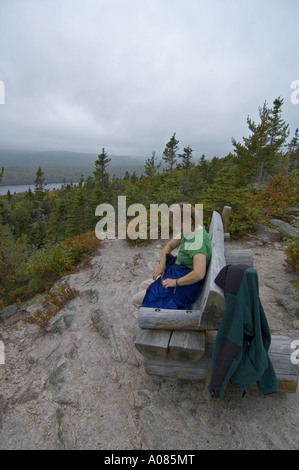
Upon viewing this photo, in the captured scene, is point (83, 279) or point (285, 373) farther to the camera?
point (83, 279)

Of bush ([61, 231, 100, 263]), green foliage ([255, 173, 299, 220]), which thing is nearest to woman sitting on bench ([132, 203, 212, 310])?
bush ([61, 231, 100, 263])

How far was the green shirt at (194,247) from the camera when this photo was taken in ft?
10.3

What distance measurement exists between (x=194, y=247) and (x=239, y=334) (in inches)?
49.6

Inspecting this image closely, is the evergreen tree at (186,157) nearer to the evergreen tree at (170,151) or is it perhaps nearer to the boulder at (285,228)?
the evergreen tree at (170,151)

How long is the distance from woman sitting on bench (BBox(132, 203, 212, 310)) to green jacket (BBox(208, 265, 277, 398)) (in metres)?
0.80

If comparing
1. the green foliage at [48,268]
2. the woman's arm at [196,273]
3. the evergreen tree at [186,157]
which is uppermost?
the evergreen tree at [186,157]

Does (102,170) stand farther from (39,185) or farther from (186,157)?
(39,185)

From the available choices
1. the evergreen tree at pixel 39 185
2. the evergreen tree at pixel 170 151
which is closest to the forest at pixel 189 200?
the evergreen tree at pixel 170 151

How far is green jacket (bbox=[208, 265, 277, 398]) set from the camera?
6.98 feet
